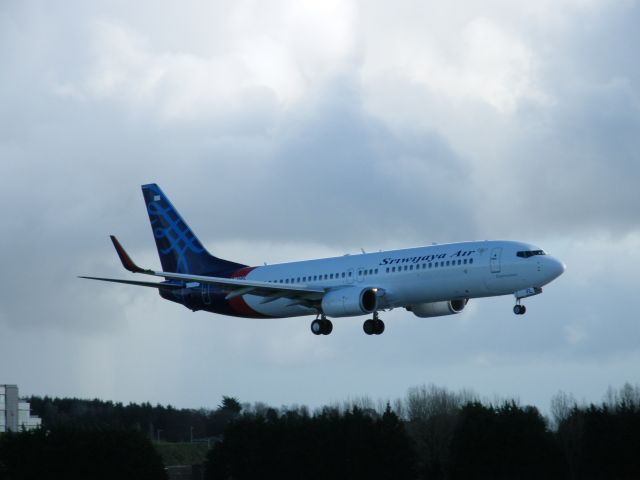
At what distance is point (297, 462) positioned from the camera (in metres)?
104

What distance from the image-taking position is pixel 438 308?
89812 mm

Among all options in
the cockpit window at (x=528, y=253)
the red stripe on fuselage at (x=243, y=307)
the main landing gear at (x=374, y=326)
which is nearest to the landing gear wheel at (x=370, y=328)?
the main landing gear at (x=374, y=326)

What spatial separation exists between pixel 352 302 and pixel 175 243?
68.2ft

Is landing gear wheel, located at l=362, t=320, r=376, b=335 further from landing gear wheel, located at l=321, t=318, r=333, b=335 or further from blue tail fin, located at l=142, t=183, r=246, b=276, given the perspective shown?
blue tail fin, located at l=142, t=183, r=246, b=276

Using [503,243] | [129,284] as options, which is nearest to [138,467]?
[129,284]

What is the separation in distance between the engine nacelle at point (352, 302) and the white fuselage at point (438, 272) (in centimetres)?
53

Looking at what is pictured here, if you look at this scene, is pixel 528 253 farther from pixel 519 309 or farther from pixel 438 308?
pixel 438 308

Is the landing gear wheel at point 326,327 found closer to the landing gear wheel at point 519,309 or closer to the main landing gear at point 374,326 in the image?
the main landing gear at point 374,326

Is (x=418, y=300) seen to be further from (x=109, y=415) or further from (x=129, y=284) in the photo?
(x=109, y=415)

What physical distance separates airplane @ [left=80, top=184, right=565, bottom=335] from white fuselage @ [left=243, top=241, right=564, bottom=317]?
0.05m

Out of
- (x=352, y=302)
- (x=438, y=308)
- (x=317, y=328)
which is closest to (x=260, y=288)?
(x=317, y=328)

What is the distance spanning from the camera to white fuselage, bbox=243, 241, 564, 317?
80.6m

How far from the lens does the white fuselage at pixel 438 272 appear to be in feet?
265

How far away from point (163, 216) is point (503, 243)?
3008cm
